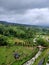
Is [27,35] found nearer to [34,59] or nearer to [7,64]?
[34,59]

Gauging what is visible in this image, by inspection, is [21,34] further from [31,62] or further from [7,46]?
[31,62]

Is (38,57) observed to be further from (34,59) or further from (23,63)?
(23,63)

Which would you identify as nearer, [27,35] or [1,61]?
[1,61]

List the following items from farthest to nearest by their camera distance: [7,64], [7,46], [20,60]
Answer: [7,46], [20,60], [7,64]

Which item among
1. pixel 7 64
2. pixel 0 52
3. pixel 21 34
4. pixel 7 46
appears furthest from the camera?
pixel 21 34

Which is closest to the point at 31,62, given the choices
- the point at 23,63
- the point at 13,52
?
the point at 23,63

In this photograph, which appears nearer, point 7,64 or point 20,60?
point 7,64

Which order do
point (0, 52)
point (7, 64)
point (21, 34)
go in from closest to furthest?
point (7, 64)
point (0, 52)
point (21, 34)

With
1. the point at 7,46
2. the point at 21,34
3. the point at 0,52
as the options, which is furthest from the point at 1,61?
the point at 21,34
